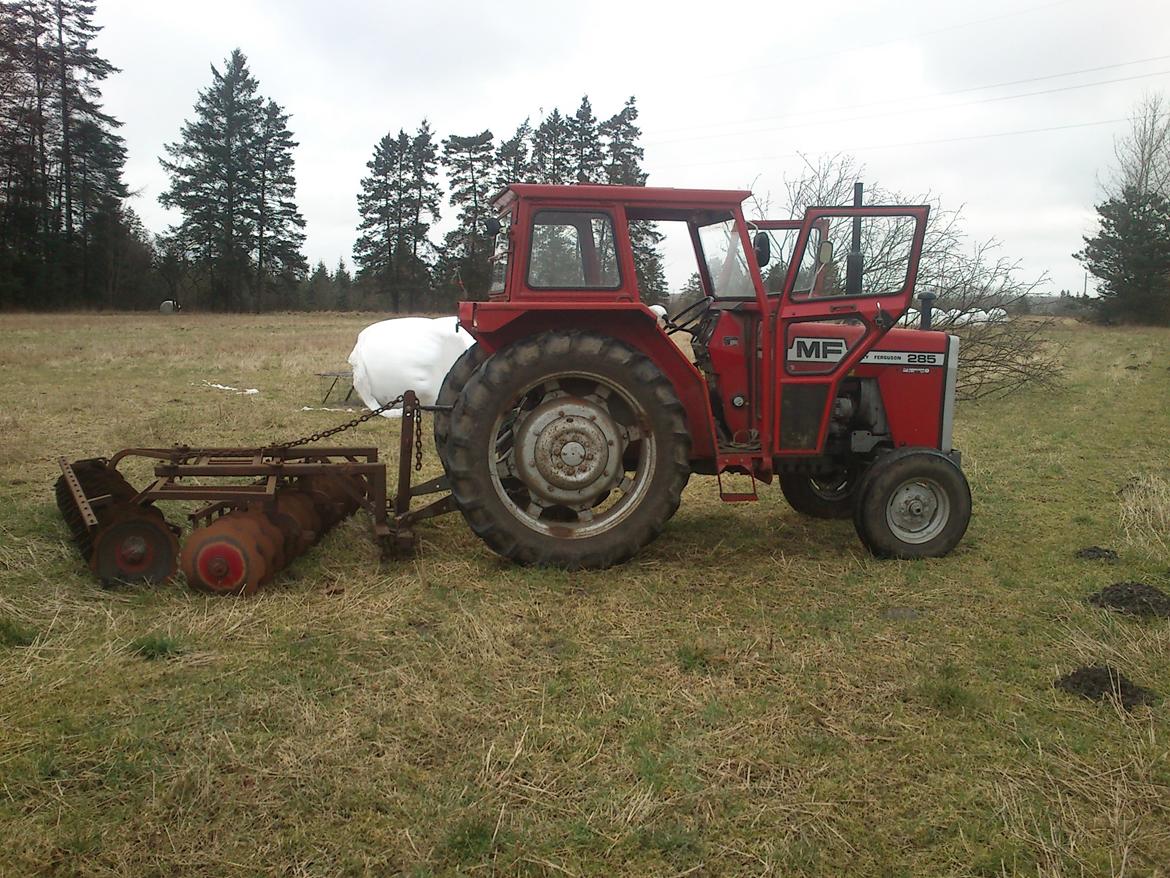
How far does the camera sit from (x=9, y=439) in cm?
806

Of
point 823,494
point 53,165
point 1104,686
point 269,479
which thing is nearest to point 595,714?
point 1104,686

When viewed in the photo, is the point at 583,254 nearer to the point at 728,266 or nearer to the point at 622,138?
the point at 728,266

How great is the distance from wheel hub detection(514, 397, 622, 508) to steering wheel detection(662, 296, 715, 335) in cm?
87

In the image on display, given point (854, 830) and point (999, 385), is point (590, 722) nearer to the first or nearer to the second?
point (854, 830)

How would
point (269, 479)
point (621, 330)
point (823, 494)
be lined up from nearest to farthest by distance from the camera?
1. point (269, 479)
2. point (621, 330)
3. point (823, 494)

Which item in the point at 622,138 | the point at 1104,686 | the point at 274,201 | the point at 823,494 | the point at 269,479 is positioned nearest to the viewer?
the point at 1104,686

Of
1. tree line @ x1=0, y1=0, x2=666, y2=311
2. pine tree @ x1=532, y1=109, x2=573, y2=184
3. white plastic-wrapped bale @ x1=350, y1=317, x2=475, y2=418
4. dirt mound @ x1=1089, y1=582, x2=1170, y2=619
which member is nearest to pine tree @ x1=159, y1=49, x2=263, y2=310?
tree line @ x1=0, y1=0, x2=666, y2=311

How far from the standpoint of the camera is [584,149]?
104 feet

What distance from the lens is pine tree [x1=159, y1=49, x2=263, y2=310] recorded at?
41875mm

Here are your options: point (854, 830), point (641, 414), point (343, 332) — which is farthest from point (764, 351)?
point (343, 332)

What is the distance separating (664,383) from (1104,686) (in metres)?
2.47

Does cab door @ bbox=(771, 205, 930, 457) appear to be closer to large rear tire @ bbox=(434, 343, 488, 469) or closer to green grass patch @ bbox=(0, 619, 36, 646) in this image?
large rear tire @ bbox=(434, 343, 488, 469)

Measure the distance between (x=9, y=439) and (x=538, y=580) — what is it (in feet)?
20.2

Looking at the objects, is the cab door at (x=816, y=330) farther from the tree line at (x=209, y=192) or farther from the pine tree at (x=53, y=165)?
the pine tree at (x=53, y=165)
